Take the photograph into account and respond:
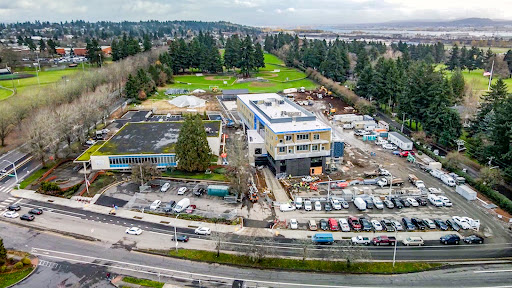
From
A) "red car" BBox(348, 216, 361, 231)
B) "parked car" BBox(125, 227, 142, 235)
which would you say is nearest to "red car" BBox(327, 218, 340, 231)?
"red car" BBox(348, 216, 361, 231)

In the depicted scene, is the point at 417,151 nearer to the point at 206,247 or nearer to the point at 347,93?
the point at 347,93

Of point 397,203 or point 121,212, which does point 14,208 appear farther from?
point 397,203

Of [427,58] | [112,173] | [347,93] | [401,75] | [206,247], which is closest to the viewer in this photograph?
[206,247]

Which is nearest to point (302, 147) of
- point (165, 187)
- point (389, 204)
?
point (389, 204)

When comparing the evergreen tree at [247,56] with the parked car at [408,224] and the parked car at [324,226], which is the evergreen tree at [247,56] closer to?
the parked car at [324,226]

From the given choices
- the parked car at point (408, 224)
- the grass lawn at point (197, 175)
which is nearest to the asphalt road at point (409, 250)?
the parked car at point (408, 224)

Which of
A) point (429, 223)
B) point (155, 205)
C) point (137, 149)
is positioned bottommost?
point (429, 223)

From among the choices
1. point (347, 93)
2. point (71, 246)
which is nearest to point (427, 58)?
point (347, 93)
